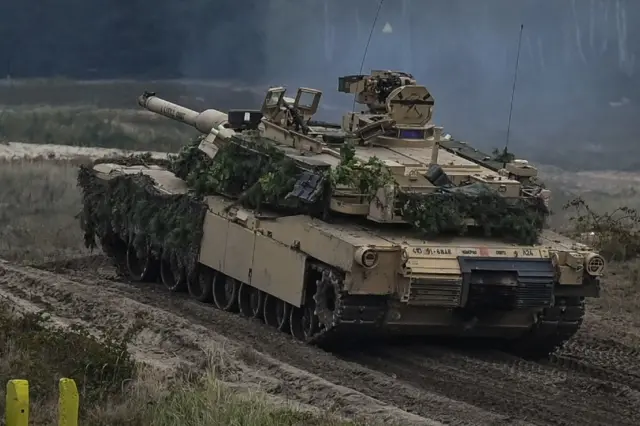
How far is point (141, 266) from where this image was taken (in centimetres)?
2166

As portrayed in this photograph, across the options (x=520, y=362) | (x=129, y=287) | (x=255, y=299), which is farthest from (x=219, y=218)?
(x=520, y=362)

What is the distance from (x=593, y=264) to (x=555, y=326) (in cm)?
81

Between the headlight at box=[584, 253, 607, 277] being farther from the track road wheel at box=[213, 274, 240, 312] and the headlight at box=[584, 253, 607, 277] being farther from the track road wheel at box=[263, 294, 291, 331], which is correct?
the track road wheel at box=[213, 274, 240, 312]

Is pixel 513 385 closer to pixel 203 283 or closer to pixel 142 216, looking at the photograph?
pixel 203 283

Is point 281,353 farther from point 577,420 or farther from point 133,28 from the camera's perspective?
point 133,28

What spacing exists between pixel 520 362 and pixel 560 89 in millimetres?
24764

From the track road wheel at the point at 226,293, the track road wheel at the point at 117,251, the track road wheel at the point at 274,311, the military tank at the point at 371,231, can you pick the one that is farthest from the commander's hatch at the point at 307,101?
the track road wheel at the point at 117,251

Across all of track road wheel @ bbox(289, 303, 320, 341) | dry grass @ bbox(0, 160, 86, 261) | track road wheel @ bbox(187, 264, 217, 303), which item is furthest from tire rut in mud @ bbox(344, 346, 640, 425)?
dry grass @ bbox(0, 160, 86, 261)

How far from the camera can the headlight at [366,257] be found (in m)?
14.8

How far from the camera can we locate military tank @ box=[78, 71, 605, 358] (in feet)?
50.0

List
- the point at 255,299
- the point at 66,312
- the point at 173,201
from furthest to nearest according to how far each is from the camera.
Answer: the point at 173,201
the point at 255,299
the point at 66,312

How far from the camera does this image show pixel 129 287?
66.2ft

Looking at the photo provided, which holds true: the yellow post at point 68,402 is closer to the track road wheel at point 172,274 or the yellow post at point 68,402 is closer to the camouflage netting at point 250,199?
the camouflage netting at point 250,199

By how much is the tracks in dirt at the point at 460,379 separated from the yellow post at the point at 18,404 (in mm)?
3586
